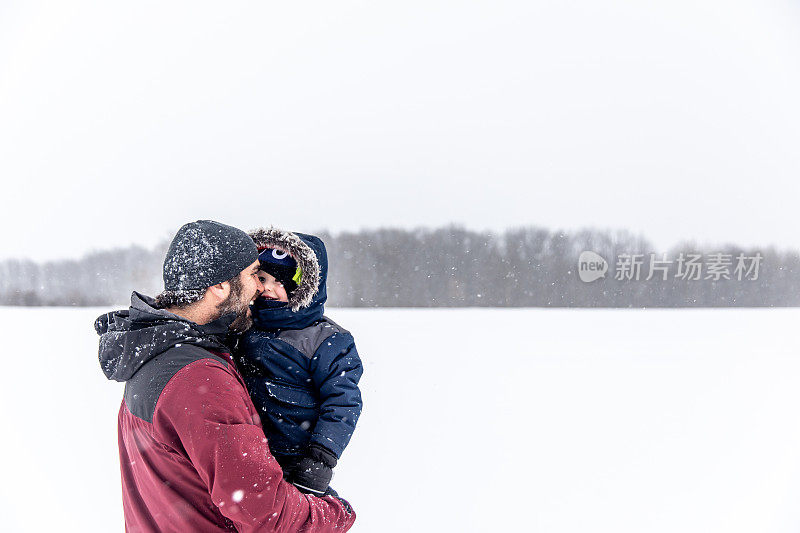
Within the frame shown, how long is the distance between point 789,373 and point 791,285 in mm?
7561

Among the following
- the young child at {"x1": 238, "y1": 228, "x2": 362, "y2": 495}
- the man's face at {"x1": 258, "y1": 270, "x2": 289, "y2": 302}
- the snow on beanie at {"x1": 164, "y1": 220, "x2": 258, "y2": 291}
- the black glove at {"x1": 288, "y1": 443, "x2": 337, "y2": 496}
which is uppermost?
the snow on beanie at {"x1": 164, "y1": 220, "x2": 258, "y2": 291}

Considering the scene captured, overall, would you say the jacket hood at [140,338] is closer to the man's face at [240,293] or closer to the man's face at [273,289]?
the man's face at [240,293]

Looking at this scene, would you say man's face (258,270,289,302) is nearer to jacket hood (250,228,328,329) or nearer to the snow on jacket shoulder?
jacket hood (250,228,328,329)

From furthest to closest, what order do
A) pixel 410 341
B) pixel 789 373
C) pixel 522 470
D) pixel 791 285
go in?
pixel 791 285, pixel 410 341, pixel 789 373, pixel 522 470

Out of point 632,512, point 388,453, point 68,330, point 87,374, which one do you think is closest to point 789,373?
point 632,512

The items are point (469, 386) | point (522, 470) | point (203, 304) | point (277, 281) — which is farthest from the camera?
point (469, 386)

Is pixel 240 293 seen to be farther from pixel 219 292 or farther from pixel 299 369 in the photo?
pixel 299 369

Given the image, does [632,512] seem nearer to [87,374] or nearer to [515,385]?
[515,385]

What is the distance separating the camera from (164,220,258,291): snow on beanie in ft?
3.53

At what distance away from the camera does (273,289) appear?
1.50m

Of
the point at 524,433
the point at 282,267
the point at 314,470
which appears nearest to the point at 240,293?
the point at 282,267

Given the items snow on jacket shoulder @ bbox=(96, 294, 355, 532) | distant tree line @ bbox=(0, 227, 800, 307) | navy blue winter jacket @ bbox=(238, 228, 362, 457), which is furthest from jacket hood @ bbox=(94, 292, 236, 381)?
distant tree line @ bbox=(0, 227, 800, 307)

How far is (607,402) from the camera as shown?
5.06m

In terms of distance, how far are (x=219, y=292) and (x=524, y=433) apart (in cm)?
383
